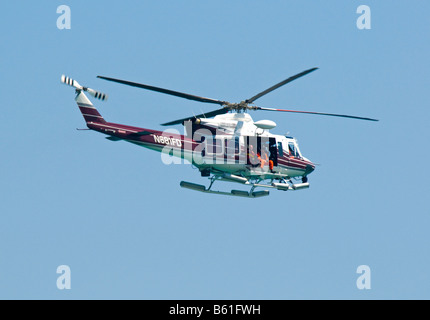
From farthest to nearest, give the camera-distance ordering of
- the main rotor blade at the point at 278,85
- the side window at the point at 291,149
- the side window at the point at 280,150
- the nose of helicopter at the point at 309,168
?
1. the nose of helicopter at the point at 309,168
2. the side window at the point at 291,149
3. the side window at the point at 280,150
4. the main rotor blade at the point at 278,85

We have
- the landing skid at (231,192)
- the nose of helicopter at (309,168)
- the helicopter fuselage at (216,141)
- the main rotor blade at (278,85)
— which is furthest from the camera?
the nose of helicopter at (309,168)

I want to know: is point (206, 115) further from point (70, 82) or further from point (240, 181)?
point (70, 82)

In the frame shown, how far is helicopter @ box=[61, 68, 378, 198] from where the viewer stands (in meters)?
29.8

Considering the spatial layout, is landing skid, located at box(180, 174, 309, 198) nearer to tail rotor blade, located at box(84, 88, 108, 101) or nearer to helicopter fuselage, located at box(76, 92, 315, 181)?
helicopter fuselage, located at box(76, 92, 315, 181)

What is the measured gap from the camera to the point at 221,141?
101ft

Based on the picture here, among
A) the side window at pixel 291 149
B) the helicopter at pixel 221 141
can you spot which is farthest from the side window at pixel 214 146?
the side window at pixel 291 149

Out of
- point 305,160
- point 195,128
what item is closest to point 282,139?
point 305,160

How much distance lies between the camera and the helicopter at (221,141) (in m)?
29.8

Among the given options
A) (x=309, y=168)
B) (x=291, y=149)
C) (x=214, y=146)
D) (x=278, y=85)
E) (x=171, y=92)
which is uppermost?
(x=278, y=85)

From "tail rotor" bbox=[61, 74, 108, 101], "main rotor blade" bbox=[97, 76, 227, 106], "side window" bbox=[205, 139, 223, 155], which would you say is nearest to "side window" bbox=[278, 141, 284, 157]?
"side window" bbox=[205, 139, 223, 155]

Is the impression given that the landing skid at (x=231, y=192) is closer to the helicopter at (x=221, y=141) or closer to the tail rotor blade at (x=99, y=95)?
the helicopter at (x=221, y=141)

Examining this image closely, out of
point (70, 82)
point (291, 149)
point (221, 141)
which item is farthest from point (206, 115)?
point (70, 82)
